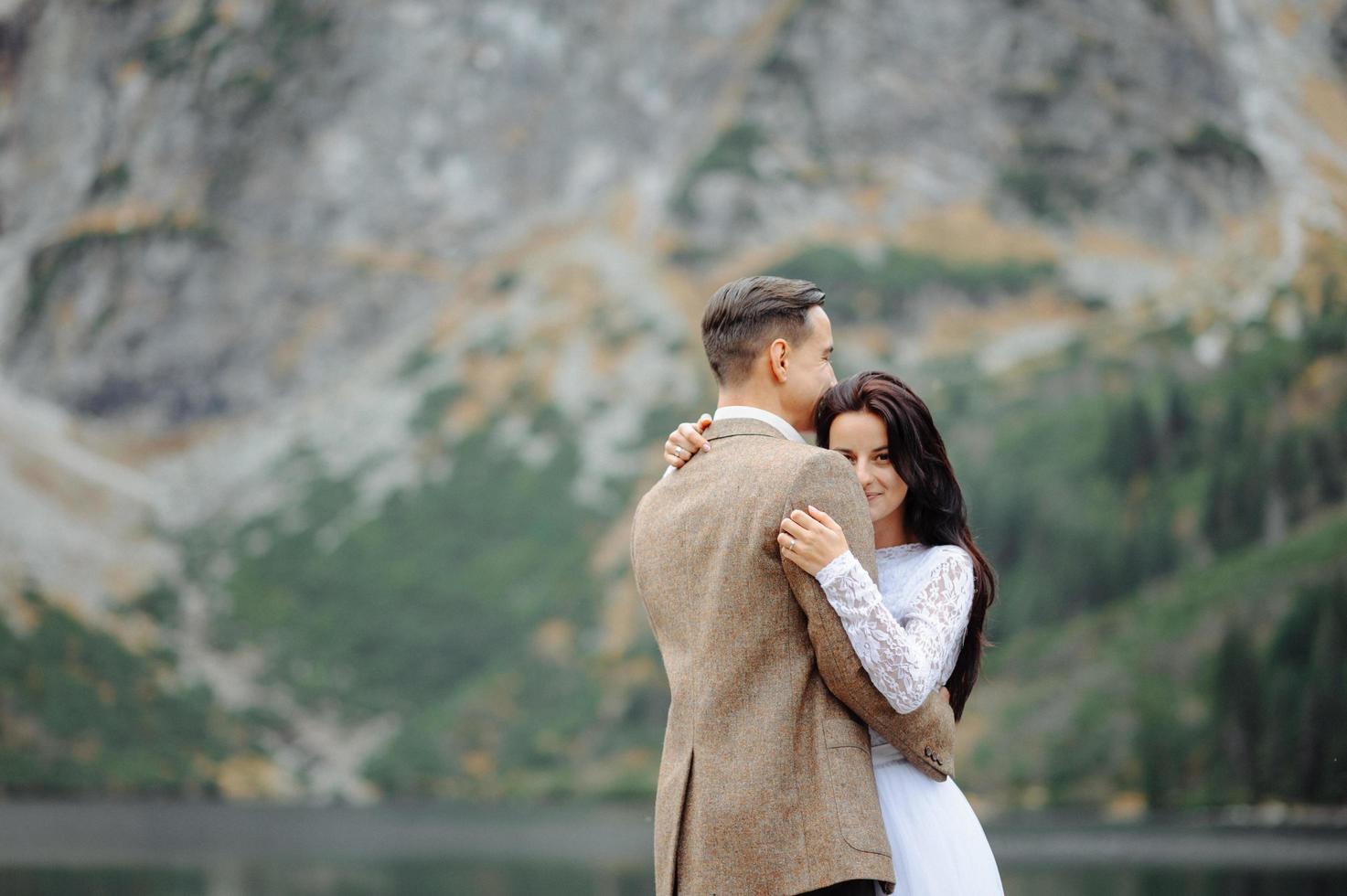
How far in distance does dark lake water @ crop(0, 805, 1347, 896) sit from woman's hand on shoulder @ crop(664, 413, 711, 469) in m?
19.1

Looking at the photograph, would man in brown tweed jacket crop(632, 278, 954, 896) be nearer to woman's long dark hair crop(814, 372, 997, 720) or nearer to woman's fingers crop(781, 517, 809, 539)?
woman's fingers crop(781, 517, 809, 539)

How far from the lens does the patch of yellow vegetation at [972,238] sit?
291 feet

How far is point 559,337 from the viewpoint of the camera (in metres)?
89.8

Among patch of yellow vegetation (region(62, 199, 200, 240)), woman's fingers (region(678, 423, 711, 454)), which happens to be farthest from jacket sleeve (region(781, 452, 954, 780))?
patch of yellow vegetation (region(62, 199, 200, 240))

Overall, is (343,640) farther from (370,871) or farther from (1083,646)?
(370,871)

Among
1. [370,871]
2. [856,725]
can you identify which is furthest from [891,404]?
[370,871]

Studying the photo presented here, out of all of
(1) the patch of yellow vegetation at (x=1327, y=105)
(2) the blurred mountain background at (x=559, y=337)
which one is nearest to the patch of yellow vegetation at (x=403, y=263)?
(2) the blurred mountain background at (x=559, y=337)

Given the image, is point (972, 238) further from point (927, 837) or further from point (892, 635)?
point (892, 635)

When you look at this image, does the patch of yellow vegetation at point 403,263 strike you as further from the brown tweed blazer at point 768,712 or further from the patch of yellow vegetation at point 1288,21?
the brown tweed blazer at point 768,712

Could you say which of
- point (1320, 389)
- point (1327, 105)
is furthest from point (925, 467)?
point (1327, 105)

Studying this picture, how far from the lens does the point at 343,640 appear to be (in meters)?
74.8

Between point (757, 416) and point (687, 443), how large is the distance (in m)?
0.17

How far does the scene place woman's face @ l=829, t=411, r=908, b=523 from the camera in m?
3.33

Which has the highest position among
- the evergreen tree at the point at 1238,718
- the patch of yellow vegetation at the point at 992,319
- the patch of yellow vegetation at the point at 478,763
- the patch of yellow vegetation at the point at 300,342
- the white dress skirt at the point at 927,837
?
the patch of yellow vegetation at the point at 300,342
